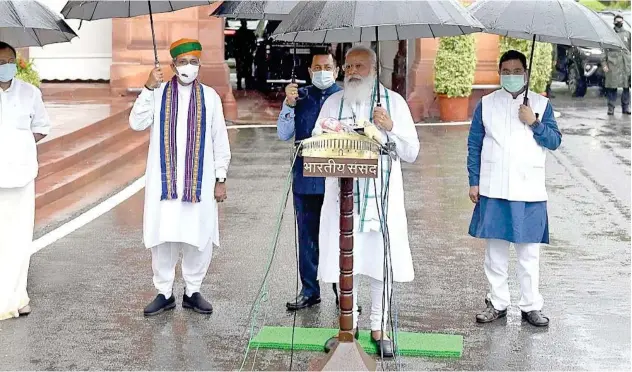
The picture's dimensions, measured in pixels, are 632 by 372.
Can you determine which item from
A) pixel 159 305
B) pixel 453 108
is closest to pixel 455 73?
pixel 453 108

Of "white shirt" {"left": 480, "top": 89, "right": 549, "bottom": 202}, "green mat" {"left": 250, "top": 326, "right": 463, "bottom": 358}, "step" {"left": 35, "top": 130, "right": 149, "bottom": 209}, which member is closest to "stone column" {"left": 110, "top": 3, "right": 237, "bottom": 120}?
"step" {"left": 35, "top": 130, "right": 149, "bottom": 209}

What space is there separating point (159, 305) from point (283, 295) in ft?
3.20

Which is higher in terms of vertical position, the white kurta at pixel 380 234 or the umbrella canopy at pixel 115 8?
the umbrella canopy at pixel 115 8

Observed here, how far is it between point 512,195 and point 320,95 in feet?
4.64

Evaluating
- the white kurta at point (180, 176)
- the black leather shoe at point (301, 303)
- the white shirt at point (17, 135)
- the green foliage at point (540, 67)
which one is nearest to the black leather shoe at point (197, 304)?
the white kurta at point (180, 176)

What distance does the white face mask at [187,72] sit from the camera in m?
7.02

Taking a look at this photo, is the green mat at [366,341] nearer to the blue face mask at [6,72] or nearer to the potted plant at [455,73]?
the blue face mask at [6,72]

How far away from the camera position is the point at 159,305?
7.24 meters

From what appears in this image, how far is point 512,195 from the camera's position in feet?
22.7

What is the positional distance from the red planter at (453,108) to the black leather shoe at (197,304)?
12153 mm

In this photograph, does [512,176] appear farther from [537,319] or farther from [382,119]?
[382,119]

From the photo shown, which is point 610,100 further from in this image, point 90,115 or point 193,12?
point 90,115

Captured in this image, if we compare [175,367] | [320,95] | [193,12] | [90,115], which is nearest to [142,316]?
[175,367]

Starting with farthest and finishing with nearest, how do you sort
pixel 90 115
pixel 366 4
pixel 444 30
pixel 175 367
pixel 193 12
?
pixel 193 12
pixel 90 115
pixel 444 30
pixel 175 367
pixel 366 4
